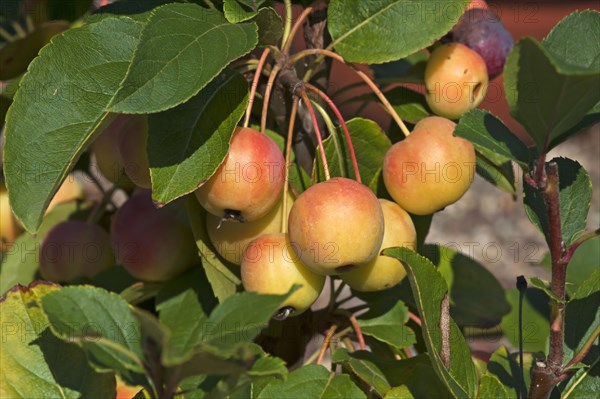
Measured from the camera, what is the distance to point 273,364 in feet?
1.82

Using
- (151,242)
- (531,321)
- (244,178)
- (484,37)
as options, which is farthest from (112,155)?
(531,321)

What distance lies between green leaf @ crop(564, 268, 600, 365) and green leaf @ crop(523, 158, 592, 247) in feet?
Answer: 0.15

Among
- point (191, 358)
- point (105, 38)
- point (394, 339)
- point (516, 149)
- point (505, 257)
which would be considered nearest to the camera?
point (191, 358)

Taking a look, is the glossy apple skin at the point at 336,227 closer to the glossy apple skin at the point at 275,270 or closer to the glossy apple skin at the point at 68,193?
the glossy apple skin at the point at 275,270

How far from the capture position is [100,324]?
1.89 ft

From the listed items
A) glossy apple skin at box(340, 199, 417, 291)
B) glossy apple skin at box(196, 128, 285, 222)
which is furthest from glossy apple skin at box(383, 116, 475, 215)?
glossy apple skin at box(196, 128, 285, 222)

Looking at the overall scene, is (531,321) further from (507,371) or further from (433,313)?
(433,313)

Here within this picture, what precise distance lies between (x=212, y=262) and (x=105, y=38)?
0.74 ft

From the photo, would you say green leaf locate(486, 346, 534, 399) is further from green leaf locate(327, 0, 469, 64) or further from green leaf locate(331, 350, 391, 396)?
green leaf locate(327, 0, 469, 64)

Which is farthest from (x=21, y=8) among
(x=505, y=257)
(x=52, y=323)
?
(x=505, y=257)

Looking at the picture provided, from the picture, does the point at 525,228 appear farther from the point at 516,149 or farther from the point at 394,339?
the point at 516,149

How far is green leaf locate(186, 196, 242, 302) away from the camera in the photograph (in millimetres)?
804

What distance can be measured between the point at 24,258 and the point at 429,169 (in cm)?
58

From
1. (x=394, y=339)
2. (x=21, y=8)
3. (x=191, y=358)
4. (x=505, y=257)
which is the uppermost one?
→ (x=191, y=358)
